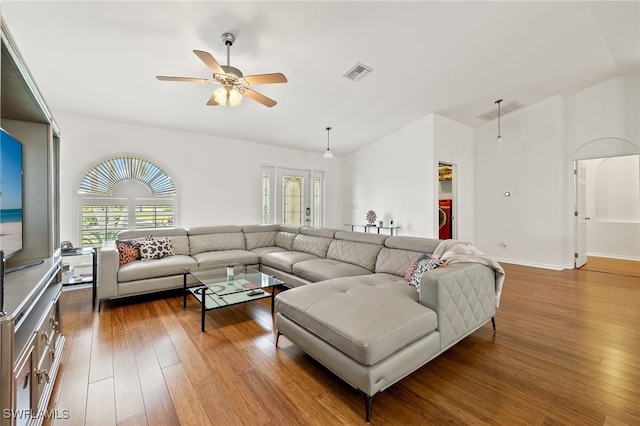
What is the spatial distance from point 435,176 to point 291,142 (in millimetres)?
3028

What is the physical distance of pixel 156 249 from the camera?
3805 millimetres

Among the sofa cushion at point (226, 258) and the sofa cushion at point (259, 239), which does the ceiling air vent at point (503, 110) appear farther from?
the sofa cushion at point (226, 258)

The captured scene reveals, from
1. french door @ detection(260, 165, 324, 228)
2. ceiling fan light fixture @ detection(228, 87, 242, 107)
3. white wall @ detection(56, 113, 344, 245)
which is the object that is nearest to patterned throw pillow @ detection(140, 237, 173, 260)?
white wall @ detection(56, 113, 344, 245)

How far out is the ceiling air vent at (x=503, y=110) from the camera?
5059 mm

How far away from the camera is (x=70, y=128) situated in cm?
398

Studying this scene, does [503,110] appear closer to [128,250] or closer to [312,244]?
[312,244]

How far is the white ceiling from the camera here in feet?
8.07

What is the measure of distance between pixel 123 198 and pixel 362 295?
14.1 ft

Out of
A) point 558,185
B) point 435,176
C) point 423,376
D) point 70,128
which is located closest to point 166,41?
point 70,128

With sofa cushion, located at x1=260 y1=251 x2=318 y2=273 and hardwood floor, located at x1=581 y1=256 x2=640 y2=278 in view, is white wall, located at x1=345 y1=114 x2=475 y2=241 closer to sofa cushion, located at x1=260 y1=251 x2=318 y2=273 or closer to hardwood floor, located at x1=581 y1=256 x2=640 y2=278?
hardwood floor, located at x1=581 y1=256 x2=640 y2=278

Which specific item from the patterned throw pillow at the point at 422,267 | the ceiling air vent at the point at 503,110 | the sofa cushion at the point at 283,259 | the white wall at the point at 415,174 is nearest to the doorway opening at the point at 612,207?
the ceiling air vent at the point at 503,110

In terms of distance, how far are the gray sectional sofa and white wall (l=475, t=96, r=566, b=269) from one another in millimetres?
3811

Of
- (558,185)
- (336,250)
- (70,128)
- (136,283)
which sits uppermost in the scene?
(70,128)

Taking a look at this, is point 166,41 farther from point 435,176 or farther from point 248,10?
point 435,176
